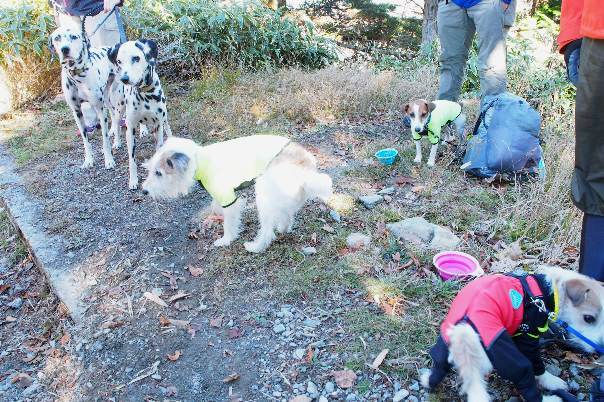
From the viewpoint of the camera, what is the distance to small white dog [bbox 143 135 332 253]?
11.8 ft

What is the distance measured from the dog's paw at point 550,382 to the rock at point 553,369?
9cm

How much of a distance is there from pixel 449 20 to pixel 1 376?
17.3 ft

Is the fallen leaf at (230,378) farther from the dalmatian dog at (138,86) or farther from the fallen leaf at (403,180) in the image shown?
the dalmatian dog at (138,86)

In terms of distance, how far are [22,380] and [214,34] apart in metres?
6.56

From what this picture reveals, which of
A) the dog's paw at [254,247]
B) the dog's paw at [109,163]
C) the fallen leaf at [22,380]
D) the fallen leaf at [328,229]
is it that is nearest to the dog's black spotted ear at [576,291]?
the fallen leaf at [328,229]

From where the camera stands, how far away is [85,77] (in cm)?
513

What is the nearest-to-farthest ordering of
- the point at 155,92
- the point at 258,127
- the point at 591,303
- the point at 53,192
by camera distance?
the point at 591,303 → the point at 155,92 → the point at 53,192 → the point at 258,127

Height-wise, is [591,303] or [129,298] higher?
[591,303]

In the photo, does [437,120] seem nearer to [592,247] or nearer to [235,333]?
[592,247]

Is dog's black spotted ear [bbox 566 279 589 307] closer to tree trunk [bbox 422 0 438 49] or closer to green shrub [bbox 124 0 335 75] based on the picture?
green shrub [bbox 124 0 335 75]

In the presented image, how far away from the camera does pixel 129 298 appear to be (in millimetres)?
3498

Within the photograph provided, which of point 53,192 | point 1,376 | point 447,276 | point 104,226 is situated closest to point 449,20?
point 447,276

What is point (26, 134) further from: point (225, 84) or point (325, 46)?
point (325, 46)

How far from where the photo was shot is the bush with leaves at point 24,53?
25.6ft
